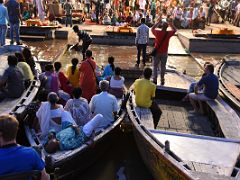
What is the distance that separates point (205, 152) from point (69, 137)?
7.06 feet

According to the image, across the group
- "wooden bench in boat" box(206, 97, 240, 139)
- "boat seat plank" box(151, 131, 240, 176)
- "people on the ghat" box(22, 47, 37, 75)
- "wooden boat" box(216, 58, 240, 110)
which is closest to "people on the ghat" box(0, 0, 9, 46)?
"people on the ghat" box(22, 47, 37, 75)

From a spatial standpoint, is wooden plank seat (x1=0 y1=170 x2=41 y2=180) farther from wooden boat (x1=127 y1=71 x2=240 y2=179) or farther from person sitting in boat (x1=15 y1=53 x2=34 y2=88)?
person sitting in boat (x1=15 y1=53 x2=34 y2=88)

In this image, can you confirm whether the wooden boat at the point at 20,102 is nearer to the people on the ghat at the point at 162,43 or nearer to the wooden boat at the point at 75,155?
the wooden boat at the point at 75,155

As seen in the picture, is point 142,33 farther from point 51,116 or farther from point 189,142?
point 51,116

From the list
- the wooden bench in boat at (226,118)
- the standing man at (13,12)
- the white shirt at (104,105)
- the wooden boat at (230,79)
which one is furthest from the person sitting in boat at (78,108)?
the standing man at (13,12)

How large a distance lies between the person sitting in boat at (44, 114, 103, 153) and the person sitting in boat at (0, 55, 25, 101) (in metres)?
1.63

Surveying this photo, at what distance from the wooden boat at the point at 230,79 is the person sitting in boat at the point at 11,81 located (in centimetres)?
480

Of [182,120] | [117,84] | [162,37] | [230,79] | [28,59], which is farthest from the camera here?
[230,79]

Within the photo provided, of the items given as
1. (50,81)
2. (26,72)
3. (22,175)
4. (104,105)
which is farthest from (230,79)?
(22,175)

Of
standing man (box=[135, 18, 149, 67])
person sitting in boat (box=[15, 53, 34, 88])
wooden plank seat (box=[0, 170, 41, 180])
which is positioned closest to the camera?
wooden plank seat (box=[0, 170, 41, 180])

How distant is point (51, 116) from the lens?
6293mm

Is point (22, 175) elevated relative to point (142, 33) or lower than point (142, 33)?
lower

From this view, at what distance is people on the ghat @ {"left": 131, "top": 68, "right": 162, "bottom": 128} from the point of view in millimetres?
7719

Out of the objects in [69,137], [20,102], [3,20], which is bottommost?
[69,137]
